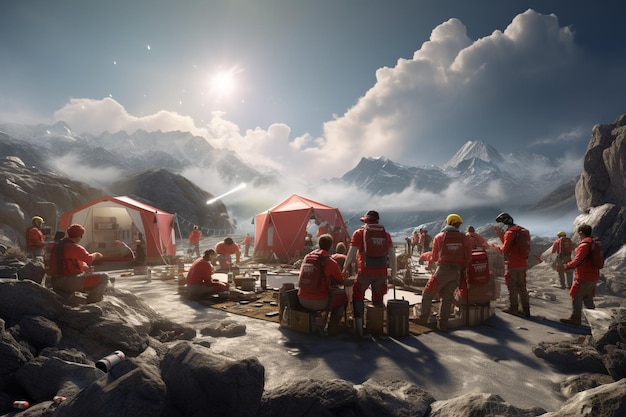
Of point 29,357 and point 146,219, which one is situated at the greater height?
point 146,219

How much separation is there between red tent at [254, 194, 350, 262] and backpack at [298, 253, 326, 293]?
12380 millimetres

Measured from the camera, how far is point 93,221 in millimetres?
21625

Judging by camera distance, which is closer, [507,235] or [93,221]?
[507,235]

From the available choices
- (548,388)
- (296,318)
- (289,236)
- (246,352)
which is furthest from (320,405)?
(289,236)

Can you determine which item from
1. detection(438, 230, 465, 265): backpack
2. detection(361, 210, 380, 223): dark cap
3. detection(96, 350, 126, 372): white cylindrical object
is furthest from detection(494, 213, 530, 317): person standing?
detection(96, 350, 126, 372): white cylindrical object

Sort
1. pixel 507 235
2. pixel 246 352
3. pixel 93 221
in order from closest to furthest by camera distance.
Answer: pixel 246 352
pixel 507 235
pixel 93 221

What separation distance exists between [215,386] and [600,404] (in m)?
2.99

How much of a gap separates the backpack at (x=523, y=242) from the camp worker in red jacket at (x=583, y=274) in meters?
0.83

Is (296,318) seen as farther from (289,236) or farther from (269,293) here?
(289,236)

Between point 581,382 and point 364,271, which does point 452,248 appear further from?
point 581,382

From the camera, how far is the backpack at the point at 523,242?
7.57 m

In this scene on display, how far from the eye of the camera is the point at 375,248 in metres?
6.20

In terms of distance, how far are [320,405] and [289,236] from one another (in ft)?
53.9

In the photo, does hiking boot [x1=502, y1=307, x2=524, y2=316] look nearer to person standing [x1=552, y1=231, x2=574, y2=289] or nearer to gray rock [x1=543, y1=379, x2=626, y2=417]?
person standing [x1=552, y1=231, x2=574, y2=289]
